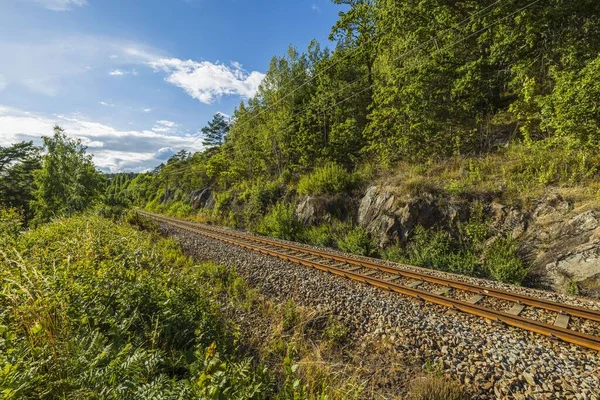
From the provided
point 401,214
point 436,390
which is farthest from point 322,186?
point 436,390

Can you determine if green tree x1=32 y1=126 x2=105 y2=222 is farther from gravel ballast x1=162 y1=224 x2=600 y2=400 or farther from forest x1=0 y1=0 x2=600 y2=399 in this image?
gravel ballast x1=162 y1=224 x2=600 y2=400

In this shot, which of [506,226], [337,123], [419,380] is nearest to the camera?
[419,380]

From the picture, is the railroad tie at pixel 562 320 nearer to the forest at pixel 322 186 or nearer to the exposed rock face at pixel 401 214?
the forest at pixel 322 186

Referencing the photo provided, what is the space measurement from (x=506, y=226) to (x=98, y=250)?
12495 mm

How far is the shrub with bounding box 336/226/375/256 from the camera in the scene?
36.2ft

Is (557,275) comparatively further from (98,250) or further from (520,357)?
(98,250)

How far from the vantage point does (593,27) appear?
8773 millimetres

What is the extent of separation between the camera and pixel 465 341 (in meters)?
4.35

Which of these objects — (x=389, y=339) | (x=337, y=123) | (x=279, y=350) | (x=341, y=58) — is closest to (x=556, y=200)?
(x=389, y=339)

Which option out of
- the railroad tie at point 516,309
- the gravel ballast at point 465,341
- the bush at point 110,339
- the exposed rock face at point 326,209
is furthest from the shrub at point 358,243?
the bush at point 110,339

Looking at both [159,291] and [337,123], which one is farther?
[337,123]

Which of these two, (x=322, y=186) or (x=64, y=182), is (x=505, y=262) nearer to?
(x=322, y=186)

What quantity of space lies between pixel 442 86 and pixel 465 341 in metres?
12.0

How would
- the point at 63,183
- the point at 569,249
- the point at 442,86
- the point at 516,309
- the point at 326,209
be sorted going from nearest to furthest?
the point at 516,309, the point at 569,249, the point at 442,86, the point at 326,209, the point at 63,183
